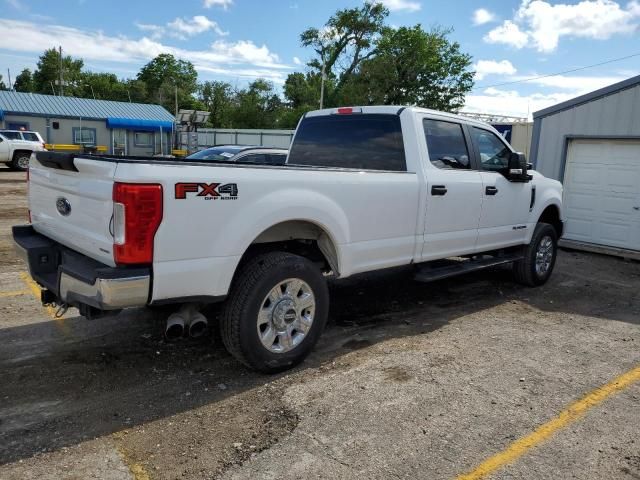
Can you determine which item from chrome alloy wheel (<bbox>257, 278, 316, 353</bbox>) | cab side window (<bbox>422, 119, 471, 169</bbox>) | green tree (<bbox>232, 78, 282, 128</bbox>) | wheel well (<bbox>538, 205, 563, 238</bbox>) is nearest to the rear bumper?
chrome alloy wheel (<bbox>257, 278, 316, 353</bbox>)

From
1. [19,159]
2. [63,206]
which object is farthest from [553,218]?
[19,159]

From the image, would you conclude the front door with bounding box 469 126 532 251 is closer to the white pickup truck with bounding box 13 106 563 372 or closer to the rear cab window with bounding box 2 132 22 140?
the white pickup truck with bounding box 13 106 563 372

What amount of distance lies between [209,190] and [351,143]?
2365 millimetres

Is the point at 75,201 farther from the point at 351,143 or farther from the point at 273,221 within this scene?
the point at 351,143

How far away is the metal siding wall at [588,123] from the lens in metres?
9.93

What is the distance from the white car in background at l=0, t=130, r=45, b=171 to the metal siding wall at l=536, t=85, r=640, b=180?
2050 cm

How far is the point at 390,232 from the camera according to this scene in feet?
15.1

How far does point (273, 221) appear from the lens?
12.0 feet

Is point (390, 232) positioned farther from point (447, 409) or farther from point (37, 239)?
point (37, 239)

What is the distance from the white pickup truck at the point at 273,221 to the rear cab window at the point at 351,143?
0.5 inches

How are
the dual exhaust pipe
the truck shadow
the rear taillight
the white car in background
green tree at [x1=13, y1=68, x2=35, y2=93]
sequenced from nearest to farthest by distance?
the rear taillight
the truck shadow
the dual exhaust pipe
the white car in background
green tree at [x1=13, y1=68, x2=35, y2=93]

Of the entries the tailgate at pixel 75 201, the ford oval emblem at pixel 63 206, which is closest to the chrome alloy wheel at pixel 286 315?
the tailgate at pixel 75 201

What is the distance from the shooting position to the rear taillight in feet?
9.86

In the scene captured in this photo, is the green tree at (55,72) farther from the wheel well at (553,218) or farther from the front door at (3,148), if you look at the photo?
the wheel well at (553,218)
